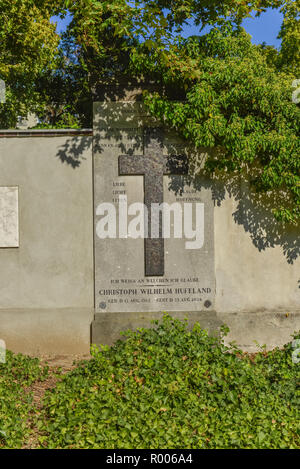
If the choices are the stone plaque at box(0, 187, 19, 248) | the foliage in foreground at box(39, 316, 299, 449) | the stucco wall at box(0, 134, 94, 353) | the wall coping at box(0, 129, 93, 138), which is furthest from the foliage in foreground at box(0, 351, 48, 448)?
the wall coping at box(0, 129, 93, 138)

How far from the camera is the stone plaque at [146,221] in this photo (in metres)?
5.55

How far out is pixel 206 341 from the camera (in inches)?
171

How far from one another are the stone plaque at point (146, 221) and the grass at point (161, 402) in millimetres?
1160

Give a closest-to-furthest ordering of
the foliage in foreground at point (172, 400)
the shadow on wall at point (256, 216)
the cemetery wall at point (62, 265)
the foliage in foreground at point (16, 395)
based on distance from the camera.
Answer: the foliage in foreground at point (172, 400) → the foliage in foreground at point (16, 395) → the cemetery wall at point (62, 265) → the shadow on wall at point (256, 216)

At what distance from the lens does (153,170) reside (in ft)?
18.3

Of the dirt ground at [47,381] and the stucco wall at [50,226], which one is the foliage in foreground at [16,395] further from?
the stucco wall at [50,226]

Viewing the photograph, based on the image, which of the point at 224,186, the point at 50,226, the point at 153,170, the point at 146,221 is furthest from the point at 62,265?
the point at 224,186

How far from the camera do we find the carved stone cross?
555cm

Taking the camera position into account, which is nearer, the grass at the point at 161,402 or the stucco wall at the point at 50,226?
the grass at the point at 161,402

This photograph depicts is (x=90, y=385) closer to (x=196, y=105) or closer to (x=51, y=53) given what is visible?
(x=196, y=105)

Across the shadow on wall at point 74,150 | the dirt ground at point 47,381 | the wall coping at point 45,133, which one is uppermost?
the wall coping at point 45,133

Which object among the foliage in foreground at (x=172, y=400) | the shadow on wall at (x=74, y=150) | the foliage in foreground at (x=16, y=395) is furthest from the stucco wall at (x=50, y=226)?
the foliage in foreground at (x=172, y=400)

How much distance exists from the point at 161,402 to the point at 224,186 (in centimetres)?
326

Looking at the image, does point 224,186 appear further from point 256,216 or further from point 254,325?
point 254,325
